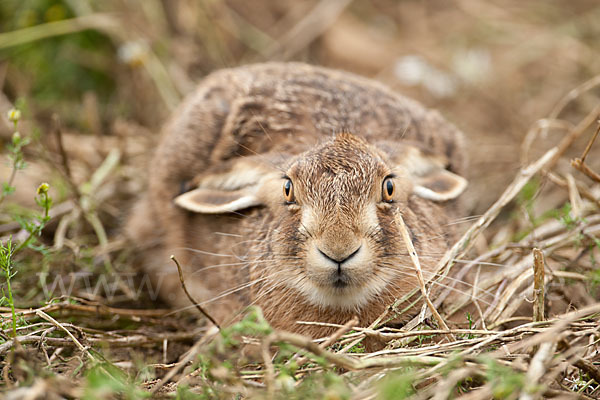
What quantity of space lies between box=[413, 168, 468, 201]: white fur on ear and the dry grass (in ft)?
1.12

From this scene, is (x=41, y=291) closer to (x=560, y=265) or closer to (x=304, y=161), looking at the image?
(x=304, y=161)

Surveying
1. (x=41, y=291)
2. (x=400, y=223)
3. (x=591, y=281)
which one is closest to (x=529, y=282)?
(x=591, y=281)

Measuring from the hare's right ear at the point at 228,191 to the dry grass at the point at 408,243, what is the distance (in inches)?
32.8

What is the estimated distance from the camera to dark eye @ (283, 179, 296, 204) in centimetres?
384

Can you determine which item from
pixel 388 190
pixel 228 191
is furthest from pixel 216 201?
pixel 388 190

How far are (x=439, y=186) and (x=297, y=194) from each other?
117 centimetres

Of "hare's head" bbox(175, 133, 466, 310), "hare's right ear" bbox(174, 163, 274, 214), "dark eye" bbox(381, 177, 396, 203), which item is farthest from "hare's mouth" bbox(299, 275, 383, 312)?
"hare's right ear" bbox(174, 163, 274, 214)

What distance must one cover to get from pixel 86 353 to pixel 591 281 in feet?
9.87

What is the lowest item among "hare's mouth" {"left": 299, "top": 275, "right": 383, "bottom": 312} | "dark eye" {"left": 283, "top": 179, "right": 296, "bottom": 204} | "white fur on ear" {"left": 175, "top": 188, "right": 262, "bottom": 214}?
"hare's mouth" {"left": 299, "top": 275, "right": 383, "bottom": 312}

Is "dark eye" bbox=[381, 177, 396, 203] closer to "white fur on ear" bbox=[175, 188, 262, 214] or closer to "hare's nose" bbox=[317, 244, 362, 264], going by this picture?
"hare's nose" bbox=[317, 244, 362, 264]

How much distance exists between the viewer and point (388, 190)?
3.77 m

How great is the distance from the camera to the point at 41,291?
4484 millimetres

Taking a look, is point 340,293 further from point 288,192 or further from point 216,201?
point 216,201

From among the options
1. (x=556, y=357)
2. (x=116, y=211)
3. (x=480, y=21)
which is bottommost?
(x=116, y=211)
